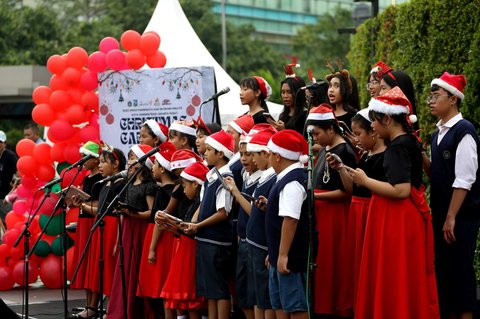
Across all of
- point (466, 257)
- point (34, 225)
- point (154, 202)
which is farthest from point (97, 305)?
point (466, 257)

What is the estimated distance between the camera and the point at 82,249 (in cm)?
1201

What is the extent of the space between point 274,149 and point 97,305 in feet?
13.6

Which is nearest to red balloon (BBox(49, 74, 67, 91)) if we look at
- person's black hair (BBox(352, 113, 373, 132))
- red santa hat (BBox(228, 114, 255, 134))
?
red santa hat (BBox(228, 114, 255, 134))

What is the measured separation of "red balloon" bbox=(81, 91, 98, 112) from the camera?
13.3m

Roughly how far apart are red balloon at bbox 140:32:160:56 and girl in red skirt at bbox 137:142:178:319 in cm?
339

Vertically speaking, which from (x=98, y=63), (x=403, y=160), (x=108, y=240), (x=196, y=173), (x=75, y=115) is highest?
(x=98, y=63)

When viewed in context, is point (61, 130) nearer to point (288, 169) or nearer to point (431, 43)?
point (431, 43)

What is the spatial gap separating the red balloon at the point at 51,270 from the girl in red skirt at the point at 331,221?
241 inches

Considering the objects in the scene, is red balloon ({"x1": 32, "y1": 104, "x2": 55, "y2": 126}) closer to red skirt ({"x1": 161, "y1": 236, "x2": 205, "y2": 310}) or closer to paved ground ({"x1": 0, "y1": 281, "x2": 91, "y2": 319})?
paved ground ({"x1": 0, "y1": 281, "x2": 91, "y2": 319})

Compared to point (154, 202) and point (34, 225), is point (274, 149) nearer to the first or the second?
point (154, 202)

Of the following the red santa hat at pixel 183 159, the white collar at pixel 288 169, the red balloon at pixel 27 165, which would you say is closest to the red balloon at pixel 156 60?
the red balloon at pixel 27 165

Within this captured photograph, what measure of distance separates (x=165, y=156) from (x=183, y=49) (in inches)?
240

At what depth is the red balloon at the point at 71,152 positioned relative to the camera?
13.3 meters

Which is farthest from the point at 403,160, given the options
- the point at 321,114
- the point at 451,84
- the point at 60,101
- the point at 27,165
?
the point at 27,165
